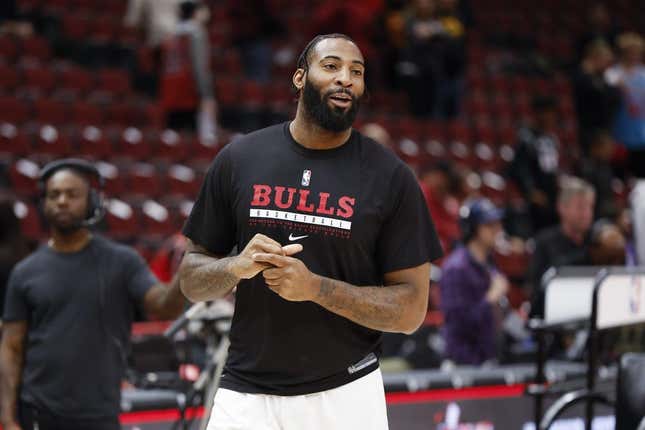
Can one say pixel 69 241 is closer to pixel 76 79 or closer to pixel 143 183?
pixel 143 183

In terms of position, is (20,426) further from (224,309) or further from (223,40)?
(223,40)

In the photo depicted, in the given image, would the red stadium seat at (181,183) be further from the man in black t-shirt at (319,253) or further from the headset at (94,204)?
the man in black t-shirt at (319,253)

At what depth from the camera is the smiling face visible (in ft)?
10.8

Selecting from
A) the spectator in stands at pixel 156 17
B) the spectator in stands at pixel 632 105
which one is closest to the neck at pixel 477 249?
the spectator in stands at pixel 156 17

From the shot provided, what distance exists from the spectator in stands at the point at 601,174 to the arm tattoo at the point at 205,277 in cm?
709

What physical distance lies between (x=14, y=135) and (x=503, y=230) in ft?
16.9

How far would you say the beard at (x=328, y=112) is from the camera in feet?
10.8

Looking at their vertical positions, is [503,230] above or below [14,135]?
below

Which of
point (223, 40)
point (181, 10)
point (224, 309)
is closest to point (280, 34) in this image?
point (223, 40)

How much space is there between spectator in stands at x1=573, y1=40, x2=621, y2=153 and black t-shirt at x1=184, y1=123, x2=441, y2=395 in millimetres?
10827

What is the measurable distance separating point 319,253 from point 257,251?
0.31 m

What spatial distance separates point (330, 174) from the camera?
332 centimetres

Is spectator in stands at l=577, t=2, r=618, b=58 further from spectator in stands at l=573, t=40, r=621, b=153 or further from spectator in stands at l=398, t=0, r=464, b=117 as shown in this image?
spectator in stands at l=398, t=0, r=464, b=117

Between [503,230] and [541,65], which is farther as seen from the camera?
[541,65]
